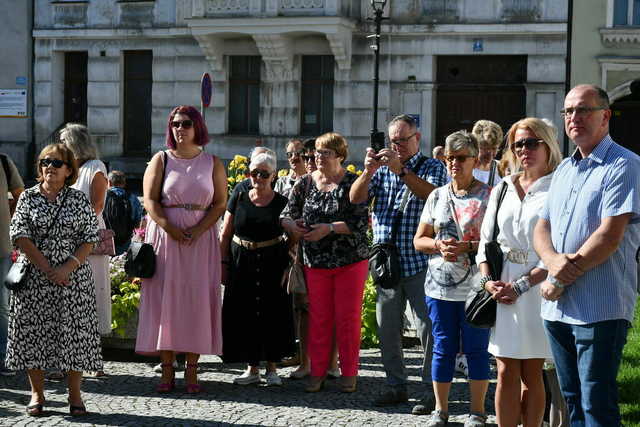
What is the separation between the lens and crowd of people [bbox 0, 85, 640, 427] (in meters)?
5.18

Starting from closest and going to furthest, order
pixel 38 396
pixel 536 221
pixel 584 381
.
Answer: pixel 584 381, pixel 536 221, pixel 38 396

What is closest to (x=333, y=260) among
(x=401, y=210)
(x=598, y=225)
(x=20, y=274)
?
(x=401, y=210)

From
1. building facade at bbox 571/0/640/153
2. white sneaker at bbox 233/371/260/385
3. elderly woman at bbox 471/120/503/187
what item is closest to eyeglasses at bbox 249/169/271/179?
white sneaker at bbox 233/371/260/385

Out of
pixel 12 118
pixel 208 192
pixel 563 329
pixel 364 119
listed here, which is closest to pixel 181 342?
pixel 208 192

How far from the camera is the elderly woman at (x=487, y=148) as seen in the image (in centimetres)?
868

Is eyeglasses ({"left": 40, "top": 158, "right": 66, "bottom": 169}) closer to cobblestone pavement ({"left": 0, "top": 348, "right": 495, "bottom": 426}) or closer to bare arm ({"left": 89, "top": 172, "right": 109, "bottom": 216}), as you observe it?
bare arm ({"left": 89, "top": 172, "right": 109, "bottom": 216})

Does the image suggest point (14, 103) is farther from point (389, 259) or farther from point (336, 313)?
point (389, 259)

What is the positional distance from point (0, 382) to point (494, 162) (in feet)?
14.1

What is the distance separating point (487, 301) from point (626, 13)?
21644 millimetres

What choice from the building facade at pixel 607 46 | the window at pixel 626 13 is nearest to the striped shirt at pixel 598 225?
the building facade at pixel 607 46

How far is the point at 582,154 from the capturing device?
5293 mm

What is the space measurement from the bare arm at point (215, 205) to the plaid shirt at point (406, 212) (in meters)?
1.29

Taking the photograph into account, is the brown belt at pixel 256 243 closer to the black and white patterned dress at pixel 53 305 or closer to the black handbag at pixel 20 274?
the black and white patterned dress at pixel 53 305

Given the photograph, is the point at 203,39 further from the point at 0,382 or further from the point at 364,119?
the point at 0,382
